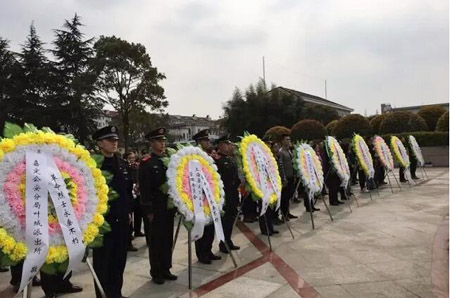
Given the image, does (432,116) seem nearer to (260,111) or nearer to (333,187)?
(260,111)

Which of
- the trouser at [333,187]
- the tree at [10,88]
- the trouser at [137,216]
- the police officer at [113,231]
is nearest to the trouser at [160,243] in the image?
the police officer at [113,231]

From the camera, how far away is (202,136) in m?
6.45

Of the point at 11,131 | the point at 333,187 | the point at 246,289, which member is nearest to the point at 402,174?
the point at 333,187

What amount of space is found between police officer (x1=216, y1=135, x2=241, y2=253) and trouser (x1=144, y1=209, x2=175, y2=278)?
1.28 m

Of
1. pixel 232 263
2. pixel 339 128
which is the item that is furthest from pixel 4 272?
pixel 339 128

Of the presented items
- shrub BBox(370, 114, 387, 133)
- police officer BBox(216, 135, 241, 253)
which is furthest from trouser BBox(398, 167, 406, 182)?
shrub BBox(370, 114, 387, 133)

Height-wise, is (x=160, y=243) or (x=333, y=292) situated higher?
(x=160, y=243)

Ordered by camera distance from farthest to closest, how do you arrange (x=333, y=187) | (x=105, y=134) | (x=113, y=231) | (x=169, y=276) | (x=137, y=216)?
(x=333, y=187) → (x=137, y=216) → (x=169, y=276) → (x=105, y=134) → (x=113, y=231)

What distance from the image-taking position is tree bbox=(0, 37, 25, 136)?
28062 millimetres

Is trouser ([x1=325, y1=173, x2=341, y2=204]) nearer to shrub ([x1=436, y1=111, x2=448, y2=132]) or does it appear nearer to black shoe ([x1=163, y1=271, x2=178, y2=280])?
black shoe ([x1=163, y1=271, x2=178, y2=280])

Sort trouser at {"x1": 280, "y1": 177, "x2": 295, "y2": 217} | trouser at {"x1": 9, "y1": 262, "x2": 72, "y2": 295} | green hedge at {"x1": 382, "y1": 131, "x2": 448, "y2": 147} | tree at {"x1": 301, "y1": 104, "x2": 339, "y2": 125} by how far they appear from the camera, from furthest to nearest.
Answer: tree at {"x1": 301, "y1": 104, "x2": 339, "y2": 125}
green hedge at {"x1": 382, "y1": 131, "x2": 448, "y2": 147}
trouser at {"x1": 280, "y1": 177, "x2": 295, "y2": 217}
trouser at {"x1": 9, "y1": 262, "x2": 72, "y2": 295}

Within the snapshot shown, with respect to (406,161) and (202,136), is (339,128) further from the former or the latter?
(202,136)

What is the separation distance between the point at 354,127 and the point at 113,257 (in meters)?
22.1

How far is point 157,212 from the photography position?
501 centimetres
